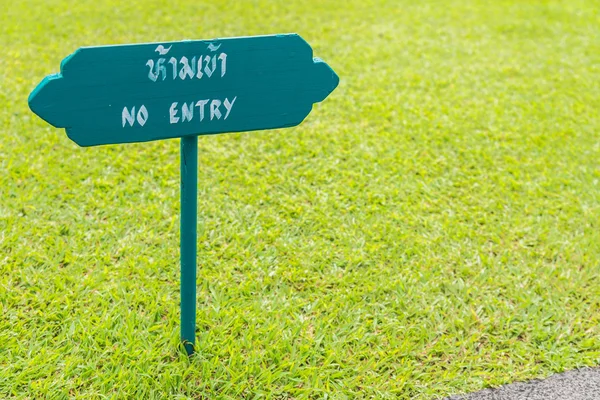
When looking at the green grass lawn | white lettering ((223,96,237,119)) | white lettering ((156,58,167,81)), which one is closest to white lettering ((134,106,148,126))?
white lettering ((156,58,167,81))

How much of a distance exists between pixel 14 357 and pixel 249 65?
61.1 inches

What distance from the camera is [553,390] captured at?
2434 mm

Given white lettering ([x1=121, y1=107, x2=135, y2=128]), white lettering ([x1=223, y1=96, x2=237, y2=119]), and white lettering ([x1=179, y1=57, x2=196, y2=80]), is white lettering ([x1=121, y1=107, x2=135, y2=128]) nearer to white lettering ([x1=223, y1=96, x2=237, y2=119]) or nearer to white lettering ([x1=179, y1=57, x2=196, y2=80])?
white lettering ([x1=179, y1=57, x2=196, y2=80])

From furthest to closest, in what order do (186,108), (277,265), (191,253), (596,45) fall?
(596,45)
(277,265)
(191,253)
(186,108)

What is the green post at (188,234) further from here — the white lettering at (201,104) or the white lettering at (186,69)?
the white lettering at (186,69)

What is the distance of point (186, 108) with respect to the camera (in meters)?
1.88

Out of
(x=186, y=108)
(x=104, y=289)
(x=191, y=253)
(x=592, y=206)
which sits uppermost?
(x=186, y=108)

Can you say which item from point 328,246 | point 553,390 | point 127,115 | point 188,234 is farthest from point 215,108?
point 553,390

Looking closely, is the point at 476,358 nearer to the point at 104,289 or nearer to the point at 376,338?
the point at 376,338

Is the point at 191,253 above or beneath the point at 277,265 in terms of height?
above

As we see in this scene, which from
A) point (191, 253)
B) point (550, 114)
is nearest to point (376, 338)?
point (191, 253)

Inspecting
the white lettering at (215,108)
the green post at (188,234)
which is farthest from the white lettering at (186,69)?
the green post at (188,234)

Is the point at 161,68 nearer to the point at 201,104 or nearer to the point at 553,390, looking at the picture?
the point at 201,104

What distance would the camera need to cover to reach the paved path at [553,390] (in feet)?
7.86
